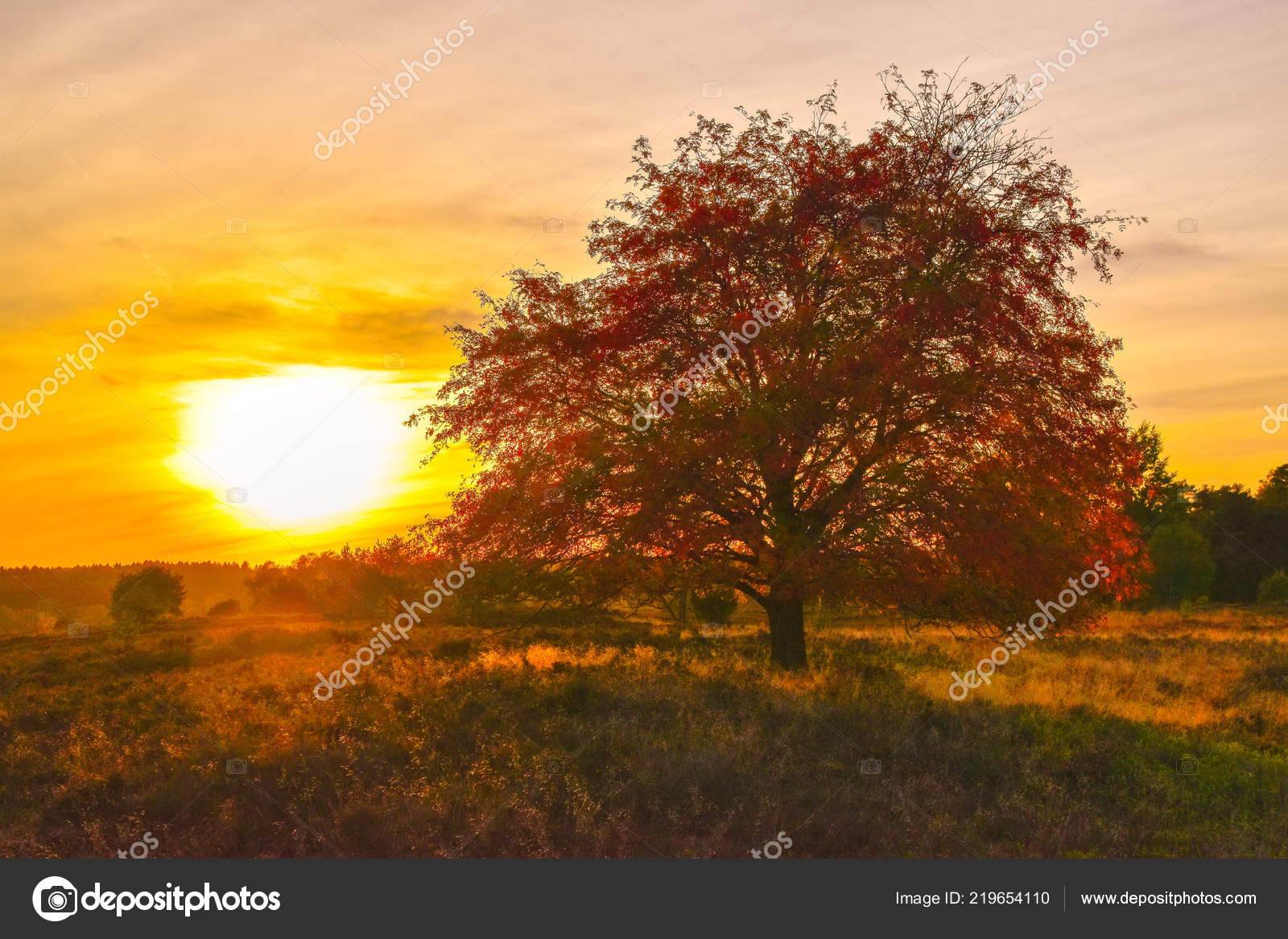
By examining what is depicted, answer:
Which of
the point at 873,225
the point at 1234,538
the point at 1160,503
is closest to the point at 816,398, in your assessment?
the point at 873,225

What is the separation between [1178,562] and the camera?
51.8 meters

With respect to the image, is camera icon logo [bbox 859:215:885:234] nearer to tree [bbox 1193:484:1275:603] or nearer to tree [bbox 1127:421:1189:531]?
tree [bbox 1127:421:1189:531]

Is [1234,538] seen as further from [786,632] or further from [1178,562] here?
[786,632]

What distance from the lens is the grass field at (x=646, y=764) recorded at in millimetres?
9664

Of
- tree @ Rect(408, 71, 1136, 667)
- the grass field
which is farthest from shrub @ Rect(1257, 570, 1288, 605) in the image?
tree @ Rect(408, 71, 1136, 667)

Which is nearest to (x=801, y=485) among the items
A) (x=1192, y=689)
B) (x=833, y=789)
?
(x=833, y=789)

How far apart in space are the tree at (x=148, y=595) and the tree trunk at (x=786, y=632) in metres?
35.7

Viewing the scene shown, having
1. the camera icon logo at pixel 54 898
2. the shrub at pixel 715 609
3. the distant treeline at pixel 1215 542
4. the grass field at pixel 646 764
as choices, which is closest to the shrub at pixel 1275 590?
the distant treeline at pixel 1215 542

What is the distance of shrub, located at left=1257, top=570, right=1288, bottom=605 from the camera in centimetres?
4762

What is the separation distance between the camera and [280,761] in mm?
Result: 11156

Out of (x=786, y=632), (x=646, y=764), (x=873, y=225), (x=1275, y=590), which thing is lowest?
(x=1275, y=590)

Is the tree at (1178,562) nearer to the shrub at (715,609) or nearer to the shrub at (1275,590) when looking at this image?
the shrub at (1275,590)

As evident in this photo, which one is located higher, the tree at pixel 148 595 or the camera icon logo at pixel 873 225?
the camera icon logo at pixel 873 225

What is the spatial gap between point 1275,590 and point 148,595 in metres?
62.4
